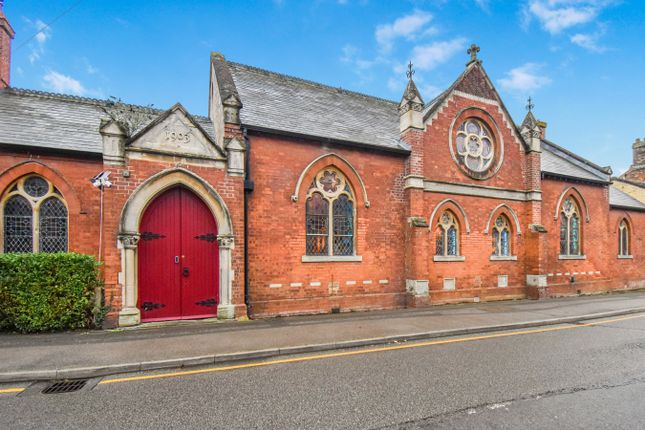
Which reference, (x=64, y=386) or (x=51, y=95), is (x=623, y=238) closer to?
(x=64, y=386)

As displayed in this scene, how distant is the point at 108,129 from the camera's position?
26.9 ft

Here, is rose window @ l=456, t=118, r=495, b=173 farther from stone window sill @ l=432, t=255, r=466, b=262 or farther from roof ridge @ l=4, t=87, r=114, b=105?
roof ridge @ l=4, t=87, r=114, b=105

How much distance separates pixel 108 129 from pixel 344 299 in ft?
26.6

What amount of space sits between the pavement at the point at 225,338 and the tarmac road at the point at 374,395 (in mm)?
394

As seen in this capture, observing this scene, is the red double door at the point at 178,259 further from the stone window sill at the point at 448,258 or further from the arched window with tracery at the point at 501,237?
the arched window with tracery at the point at 501,237

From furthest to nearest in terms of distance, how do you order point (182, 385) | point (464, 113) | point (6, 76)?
point (464, 113) < point (6, 76) < point (182, 385)

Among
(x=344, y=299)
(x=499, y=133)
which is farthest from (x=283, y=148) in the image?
(x=499, y=133)

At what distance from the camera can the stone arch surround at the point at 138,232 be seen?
8242mm

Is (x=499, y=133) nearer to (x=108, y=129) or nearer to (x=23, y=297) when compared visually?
(x=108, y=129)

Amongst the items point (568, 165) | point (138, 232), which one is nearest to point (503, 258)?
point (568, 165)

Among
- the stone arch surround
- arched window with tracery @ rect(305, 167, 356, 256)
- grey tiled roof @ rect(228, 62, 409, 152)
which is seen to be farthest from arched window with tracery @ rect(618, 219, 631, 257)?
the stone arch surround

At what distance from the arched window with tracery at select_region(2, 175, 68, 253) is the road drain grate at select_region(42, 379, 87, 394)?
5.62m

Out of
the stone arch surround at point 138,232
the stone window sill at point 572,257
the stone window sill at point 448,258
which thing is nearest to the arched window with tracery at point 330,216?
the stone arch surround at point 138,232

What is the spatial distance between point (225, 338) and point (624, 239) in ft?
73.7
